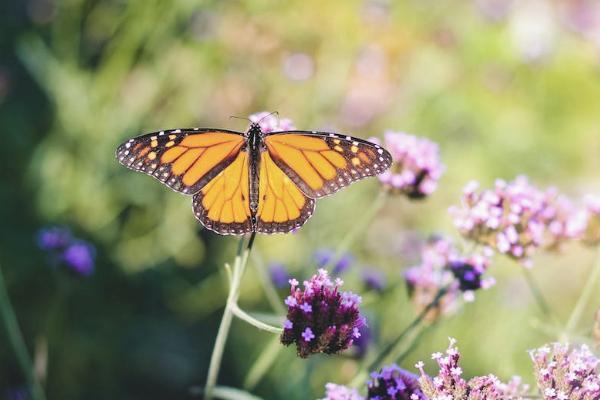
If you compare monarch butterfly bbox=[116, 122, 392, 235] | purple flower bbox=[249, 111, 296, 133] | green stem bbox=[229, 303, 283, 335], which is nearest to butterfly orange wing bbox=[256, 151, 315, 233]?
monarch butterfly bbox=[116, 122, 392, 235]

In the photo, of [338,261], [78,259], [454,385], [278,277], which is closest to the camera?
[454,385]

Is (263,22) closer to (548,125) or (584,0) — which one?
(548,125)

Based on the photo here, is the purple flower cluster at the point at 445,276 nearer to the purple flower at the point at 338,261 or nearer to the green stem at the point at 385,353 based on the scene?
the green stem at the point at 385,353

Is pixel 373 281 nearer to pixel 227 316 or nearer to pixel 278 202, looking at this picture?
pixel 278 202

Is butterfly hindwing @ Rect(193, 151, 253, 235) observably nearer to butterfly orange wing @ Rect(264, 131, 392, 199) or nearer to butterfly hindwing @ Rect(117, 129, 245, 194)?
butterfly hindwing @ Rect(117, 129, 245, 194)

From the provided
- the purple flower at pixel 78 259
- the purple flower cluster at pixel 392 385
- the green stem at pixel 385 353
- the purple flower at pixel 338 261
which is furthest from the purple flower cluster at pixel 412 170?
the purple flower at pixel 78 259

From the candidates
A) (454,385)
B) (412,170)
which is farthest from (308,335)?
(412,170)

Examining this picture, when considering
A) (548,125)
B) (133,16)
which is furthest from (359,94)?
(133,16)
